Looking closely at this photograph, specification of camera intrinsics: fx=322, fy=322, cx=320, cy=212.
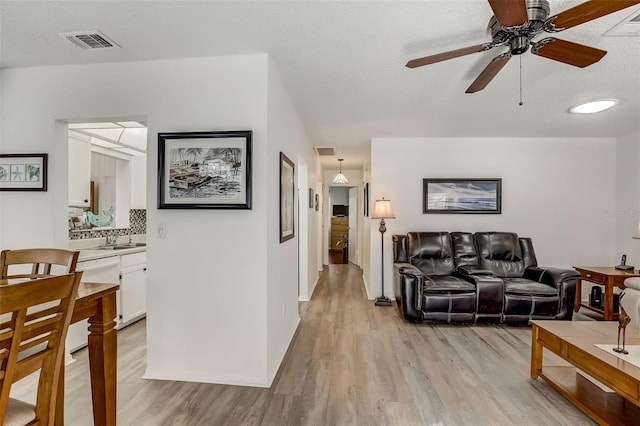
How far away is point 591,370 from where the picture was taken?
1935 mm

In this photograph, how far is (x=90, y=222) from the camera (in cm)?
380

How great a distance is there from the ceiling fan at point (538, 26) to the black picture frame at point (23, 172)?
9.71 feet

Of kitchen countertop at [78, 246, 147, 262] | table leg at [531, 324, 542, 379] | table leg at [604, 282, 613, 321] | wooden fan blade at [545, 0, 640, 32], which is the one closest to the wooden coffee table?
table leg at [531, 324, 542, 379]

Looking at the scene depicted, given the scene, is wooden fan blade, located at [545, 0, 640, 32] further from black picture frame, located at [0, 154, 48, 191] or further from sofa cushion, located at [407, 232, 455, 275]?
black picture frame, located at [0, 154, 48, 191]

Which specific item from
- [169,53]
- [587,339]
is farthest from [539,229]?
[169,53]

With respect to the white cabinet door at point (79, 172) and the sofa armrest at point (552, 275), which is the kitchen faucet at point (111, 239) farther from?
the sofa armrest at point (552, 275)

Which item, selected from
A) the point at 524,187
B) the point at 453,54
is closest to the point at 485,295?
the point at 524,187

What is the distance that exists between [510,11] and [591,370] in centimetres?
207

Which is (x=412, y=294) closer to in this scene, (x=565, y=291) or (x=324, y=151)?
(x=565, y=291)

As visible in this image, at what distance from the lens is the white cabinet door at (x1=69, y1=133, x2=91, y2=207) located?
130 inches

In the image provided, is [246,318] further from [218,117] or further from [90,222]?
[90,222]

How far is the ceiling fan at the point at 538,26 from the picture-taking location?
4.67 ft

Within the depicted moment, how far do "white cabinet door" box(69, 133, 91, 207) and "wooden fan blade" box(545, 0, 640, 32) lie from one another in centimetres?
406

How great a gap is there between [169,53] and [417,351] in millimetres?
3224
